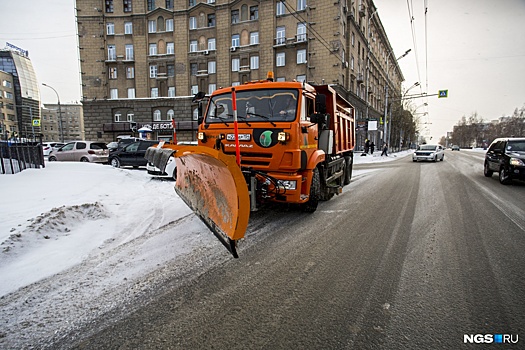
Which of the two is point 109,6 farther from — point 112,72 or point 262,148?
point 262,148

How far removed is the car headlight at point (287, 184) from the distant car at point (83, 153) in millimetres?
15530

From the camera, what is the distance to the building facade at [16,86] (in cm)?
7344

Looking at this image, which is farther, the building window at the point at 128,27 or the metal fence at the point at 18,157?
the building window at the point at 128,27

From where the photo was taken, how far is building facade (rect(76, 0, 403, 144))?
36.0 metres

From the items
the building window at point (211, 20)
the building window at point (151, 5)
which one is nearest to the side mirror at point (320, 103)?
the building window at point (211, 20)

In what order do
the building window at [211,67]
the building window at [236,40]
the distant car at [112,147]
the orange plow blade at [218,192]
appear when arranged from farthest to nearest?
1. the building window at [211,67]
2. the building window at [236,40]
3. the distant car at [112,147]
4. the orange plow blade at [218,192]

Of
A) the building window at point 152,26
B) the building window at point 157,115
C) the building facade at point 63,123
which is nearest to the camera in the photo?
the building window at point 152,26

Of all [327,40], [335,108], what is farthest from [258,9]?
[335,108]

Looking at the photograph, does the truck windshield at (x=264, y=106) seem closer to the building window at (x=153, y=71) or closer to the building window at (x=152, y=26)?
the building window at (x=153, y=71)

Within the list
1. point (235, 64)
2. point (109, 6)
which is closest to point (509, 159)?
point (235, 64)

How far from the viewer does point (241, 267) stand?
11.8 ft

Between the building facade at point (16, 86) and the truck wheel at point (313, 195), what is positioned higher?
the building facade at point (16, 86)

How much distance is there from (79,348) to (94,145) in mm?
17640

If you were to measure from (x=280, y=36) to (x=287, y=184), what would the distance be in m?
35.0
